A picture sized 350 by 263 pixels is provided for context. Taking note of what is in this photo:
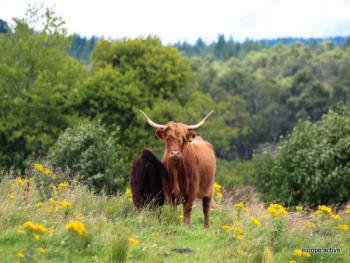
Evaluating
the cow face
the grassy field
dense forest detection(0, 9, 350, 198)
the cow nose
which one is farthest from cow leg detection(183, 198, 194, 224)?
dense forest detection(0, 9, 350, 198)

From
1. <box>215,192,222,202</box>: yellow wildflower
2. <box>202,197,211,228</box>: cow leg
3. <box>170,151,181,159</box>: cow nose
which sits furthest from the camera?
<box>215,192,222,202</box>: yellow wildflower

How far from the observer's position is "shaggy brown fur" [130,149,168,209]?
1141 cm

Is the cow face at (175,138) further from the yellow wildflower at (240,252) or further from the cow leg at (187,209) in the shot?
the yellow wildflower at (240,252)

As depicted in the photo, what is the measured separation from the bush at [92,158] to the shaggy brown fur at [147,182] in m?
9.98

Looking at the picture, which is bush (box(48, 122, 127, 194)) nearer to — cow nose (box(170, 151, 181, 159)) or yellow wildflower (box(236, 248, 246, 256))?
cow nose (box(170, 151, 181, 159))

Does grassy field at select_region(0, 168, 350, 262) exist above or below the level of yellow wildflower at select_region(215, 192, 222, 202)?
above

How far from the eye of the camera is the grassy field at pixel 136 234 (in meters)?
8.00

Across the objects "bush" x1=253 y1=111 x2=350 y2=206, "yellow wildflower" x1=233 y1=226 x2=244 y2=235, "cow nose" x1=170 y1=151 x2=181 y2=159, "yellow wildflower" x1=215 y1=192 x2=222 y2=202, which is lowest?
"bush" x1=253 y1=111 x2=350 y2=206

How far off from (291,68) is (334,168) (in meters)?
66.2

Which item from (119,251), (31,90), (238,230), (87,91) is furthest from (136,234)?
(31,90)

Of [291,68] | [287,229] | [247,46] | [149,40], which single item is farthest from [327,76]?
[247,46]

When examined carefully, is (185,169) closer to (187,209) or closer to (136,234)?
(187,209)

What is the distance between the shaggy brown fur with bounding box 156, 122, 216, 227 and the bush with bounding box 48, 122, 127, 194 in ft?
33.0

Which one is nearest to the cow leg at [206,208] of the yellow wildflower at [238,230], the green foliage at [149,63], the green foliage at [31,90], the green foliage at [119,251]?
the yellow wildflower at [238,230]
